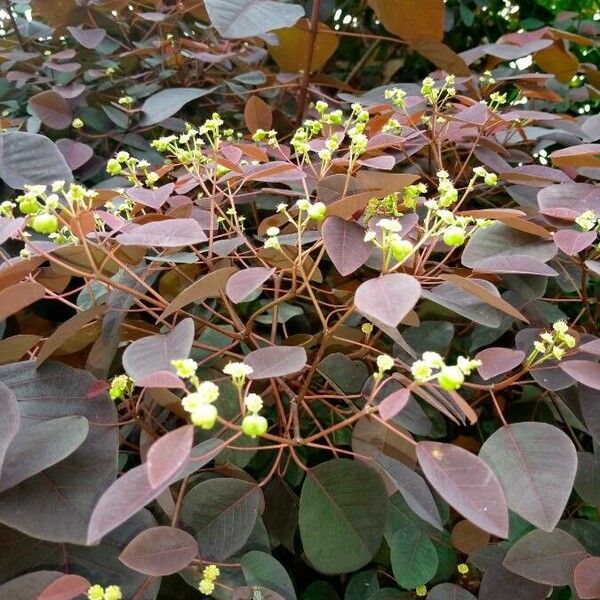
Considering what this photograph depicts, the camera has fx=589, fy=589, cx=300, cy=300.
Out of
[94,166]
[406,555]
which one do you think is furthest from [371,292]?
[94,166]

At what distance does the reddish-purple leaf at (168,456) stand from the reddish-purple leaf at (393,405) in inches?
5.3

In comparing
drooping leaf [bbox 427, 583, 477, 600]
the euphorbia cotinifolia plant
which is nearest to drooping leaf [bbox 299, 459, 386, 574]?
the euphorbia cotinifolia plant

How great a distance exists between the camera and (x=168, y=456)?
0.37 meters

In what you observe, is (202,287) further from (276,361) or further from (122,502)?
(122,502)

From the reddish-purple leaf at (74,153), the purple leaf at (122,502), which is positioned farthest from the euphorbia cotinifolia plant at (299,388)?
the reddish-purple leaf at (74,153)

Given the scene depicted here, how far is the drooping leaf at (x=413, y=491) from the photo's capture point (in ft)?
1.69

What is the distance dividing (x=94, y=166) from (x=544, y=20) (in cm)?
131

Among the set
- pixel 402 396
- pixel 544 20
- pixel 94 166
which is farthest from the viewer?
pixel 544 20

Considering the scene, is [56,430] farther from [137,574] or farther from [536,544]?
[536,544]

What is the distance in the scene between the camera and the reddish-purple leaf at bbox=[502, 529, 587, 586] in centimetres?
55

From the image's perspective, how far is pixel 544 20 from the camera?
5.36 ft

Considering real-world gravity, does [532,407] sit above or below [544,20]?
below

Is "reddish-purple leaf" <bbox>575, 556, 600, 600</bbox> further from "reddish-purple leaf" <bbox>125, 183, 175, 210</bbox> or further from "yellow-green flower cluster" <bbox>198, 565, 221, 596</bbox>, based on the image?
"reddish-purple leaf" <bbox>125, 183, 175, 210</bbox>

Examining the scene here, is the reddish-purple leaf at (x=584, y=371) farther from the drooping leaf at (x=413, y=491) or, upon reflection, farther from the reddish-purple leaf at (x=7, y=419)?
the reddish-purple leaf at (x=7, y=419)
